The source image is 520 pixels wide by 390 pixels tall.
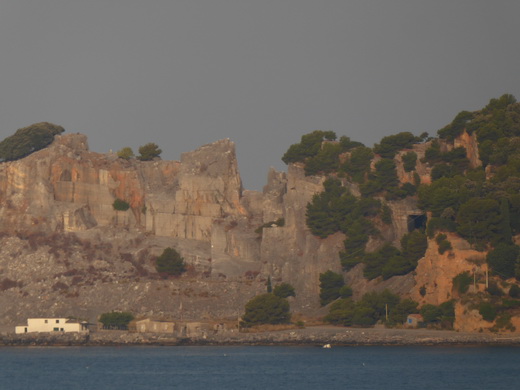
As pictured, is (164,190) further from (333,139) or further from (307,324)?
(307,324)

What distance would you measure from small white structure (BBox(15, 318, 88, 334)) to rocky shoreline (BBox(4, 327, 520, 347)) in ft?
3.51

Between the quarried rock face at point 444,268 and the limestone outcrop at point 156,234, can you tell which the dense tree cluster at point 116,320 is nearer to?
the limestone outcrop at point 156,234

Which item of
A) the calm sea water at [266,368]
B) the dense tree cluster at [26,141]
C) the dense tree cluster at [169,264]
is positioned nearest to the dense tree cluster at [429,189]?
the calm sea water at [266,368]

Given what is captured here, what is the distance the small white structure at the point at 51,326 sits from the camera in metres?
135

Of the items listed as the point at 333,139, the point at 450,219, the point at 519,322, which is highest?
the point at 333,139

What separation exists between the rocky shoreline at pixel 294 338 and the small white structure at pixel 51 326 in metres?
1.07

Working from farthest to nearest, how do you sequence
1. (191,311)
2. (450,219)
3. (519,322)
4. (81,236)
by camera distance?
(81,236)
(191,311)
(450,219)
(519,322)

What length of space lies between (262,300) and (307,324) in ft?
16.6

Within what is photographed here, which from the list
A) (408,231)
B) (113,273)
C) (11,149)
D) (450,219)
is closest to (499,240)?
(450,219)

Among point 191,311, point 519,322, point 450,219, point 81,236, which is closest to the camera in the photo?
point 519,322

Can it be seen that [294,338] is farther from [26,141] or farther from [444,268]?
[26,141]

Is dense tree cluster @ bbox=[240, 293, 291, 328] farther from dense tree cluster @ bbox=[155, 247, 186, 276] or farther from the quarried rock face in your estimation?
dense tree cluster @ bbox=[155, 247, 186, 276]

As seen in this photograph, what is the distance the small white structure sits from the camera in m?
135

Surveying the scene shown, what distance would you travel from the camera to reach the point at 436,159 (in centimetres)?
14550
